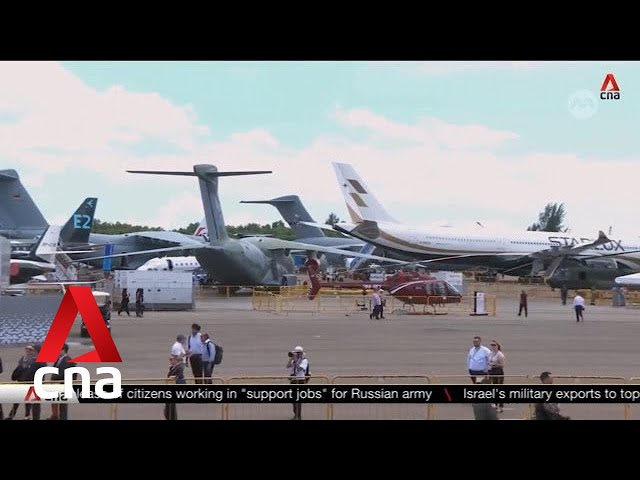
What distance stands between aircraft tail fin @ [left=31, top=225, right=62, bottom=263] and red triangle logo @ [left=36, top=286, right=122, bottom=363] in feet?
89.7

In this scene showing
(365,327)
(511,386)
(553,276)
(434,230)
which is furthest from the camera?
(434,230)

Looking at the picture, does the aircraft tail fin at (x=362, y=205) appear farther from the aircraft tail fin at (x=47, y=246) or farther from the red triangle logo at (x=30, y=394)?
the red triangle logo at (x=30, y=394)

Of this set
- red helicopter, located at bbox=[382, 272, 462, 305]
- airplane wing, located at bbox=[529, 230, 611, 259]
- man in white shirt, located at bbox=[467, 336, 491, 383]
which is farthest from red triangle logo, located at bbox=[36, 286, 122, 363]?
airplane wing, located at bbox=[529, 230, 611, 259]

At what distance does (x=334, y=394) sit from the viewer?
33.7ft

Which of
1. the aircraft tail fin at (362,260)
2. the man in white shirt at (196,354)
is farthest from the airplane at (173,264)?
the man in white shirt at (196,354)

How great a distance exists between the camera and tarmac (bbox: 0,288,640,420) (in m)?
11.8

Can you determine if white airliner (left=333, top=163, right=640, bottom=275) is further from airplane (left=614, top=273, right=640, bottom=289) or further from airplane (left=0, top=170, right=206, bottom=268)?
airplane (left=0, top=170, right=206, bottom=268)

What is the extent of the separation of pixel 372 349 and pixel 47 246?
23.6m

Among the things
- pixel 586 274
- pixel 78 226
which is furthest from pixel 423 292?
pixel 78 226
